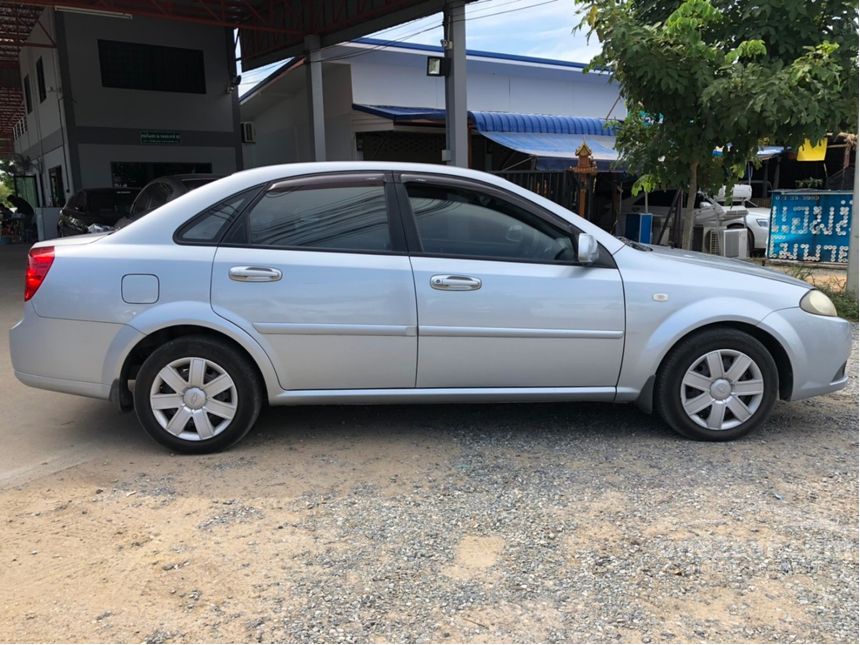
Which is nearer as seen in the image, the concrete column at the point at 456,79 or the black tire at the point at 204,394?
the black tire at the point at 204,394

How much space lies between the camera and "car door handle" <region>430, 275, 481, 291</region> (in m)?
3.97

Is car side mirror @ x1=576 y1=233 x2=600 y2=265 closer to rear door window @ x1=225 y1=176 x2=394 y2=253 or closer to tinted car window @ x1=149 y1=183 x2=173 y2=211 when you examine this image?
rear door window @ x1=225 y1=176 x2=394 y2=253

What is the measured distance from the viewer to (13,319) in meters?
8.41

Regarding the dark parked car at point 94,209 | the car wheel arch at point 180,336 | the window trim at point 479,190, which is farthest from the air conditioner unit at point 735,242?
the dark parked car at point 94,209

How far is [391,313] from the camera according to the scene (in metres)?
3.97

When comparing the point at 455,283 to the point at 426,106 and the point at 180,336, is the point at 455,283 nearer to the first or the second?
the point at 180,336

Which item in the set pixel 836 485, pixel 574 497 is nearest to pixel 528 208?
pixel 574 497

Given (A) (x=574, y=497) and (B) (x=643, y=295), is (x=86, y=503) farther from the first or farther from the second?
(B) (x=643, y=295)

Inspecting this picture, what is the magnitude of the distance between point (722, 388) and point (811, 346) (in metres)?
0.59

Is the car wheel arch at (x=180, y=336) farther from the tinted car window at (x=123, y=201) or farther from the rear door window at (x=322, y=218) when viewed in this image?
the tinted car window at (x=123, y=201)

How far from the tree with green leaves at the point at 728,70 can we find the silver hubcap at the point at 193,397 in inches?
202

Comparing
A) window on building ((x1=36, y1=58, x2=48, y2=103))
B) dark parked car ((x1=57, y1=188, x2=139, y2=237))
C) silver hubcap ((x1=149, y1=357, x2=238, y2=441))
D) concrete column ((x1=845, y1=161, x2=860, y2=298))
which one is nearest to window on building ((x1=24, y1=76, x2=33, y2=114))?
window on building ((x1=36, y1=58, x2=48, y2=103))

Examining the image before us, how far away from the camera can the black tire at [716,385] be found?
13.5 feet

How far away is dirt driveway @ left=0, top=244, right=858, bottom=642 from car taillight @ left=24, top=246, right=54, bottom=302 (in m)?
1.02
